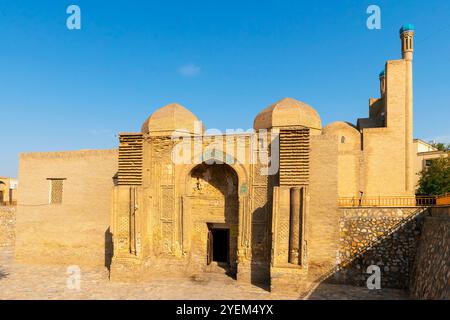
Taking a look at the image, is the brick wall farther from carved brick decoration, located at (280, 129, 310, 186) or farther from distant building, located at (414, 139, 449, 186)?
distant building, located at (414, 139, 449, 186)

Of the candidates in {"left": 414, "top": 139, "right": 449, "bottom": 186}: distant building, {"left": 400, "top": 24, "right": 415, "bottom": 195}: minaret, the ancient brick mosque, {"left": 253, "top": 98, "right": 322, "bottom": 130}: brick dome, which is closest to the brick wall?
the ancient brick mosque

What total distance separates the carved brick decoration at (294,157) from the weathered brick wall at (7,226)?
19.2 m

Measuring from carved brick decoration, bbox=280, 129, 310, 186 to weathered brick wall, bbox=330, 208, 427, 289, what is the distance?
235 cm

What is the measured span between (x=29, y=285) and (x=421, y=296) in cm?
1329

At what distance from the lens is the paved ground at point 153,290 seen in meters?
10.5

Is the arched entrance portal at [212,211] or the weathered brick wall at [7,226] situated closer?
the arched entrance portal at [212,211]

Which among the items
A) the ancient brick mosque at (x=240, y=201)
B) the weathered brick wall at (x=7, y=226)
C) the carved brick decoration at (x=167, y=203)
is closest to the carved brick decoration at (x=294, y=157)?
the ancient brick mosque at (x=240, y=201)

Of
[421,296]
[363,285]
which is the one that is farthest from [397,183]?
[421,296]

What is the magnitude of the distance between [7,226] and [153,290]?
1527 centimetres

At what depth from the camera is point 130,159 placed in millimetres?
12992

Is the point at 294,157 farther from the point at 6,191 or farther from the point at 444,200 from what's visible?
the point at 6,191

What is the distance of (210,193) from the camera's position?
1358 centimetres

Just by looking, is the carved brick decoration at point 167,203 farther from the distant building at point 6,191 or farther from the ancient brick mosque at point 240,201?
the distant building at point 6,191
